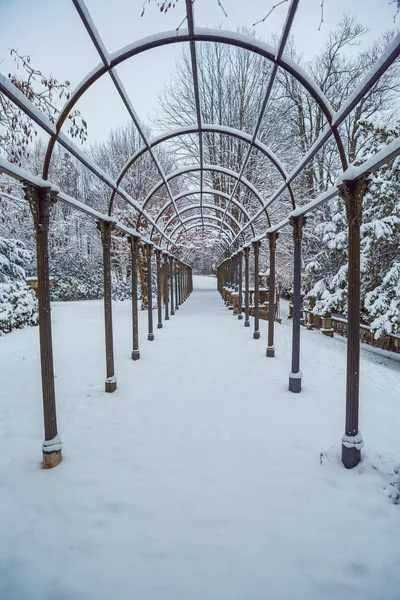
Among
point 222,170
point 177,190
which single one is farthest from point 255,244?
point 177,190

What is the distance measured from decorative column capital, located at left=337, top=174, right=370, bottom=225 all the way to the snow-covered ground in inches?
72.0

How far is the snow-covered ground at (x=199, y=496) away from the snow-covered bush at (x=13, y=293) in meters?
5.30

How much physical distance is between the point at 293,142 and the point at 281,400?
11.9 meters

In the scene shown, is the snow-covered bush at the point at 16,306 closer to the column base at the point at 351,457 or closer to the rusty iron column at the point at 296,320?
the rusty iron column at the point at 296,320

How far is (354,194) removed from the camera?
92.3 inches

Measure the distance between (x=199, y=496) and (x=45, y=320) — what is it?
1668mm

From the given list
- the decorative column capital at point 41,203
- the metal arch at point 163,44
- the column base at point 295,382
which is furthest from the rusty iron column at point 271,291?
the decorative column capital at point 41,203

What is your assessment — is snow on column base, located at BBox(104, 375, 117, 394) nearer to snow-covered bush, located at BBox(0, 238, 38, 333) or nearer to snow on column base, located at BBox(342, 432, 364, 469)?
snow on column base, located at BBox(342, 432, 364, 469)

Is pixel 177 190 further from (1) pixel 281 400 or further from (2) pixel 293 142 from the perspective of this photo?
(1) pixel 281 400

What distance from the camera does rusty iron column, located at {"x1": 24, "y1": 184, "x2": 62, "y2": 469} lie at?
2.42m

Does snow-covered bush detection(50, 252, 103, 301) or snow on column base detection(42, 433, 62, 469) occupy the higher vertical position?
snow-covered bush detection(50, 252, 103, 301)

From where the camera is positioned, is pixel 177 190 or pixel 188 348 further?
pixel 177 190

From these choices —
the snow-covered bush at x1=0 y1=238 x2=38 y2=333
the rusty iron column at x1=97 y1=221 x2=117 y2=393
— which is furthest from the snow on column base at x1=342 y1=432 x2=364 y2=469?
the snow-covered bush at x1=0 y1=238 x2=38 y2=333

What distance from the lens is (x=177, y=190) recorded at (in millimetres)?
17547
